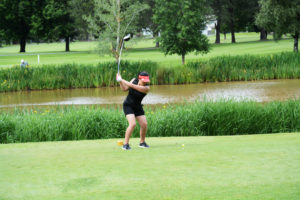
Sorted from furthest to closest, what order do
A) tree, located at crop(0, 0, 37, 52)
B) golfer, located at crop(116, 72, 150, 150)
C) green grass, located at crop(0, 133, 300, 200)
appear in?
tree, located at crop(0, 0, 37, 52) → golfer, located at crop(116, 72, 150, 150) → green grass, located at crop(0, 133, 300, 200)

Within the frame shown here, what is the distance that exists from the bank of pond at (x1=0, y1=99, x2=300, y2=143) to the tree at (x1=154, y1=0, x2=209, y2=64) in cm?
2065

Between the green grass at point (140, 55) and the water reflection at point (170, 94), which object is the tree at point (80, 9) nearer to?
the green grass at point (140, 55)

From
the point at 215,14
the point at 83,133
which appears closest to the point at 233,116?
the point at 83,133

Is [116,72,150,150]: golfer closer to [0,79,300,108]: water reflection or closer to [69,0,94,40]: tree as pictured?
[0,79,300,108]: water reflection

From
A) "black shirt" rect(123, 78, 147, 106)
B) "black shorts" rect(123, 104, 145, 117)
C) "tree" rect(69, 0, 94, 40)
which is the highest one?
"tree" rect(69, 0, 94, 40)

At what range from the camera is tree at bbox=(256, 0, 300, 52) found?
140 ft

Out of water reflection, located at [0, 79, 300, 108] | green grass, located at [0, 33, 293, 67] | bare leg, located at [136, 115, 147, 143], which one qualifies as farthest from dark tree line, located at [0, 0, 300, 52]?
bare leg, located at [136, 115, 147, 143]

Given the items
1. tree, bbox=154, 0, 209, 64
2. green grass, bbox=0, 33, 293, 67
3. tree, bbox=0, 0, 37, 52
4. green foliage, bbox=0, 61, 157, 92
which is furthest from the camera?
tree, bbox=0, 0, 37, 52

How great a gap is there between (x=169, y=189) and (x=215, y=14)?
219 ft

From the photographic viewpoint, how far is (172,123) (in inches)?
489

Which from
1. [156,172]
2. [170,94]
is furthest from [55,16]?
[156,172]

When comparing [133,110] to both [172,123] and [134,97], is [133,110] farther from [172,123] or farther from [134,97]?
[172,123]

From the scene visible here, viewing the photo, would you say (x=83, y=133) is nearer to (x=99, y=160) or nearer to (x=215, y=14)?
(x=99, y=160)

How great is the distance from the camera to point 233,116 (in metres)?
12.8
